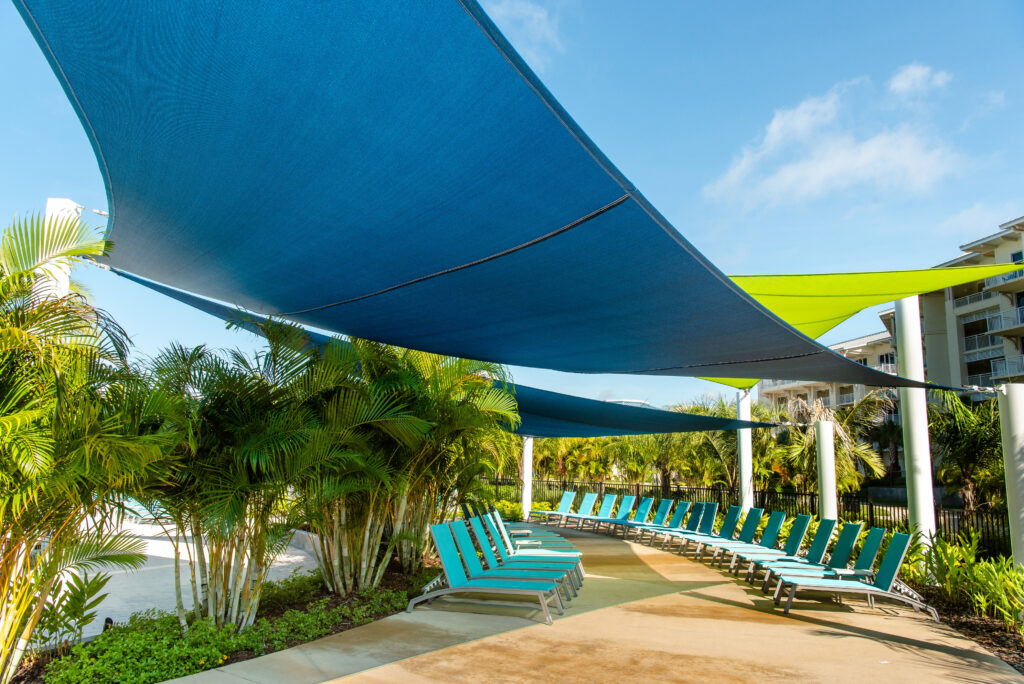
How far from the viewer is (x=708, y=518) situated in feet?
33.7

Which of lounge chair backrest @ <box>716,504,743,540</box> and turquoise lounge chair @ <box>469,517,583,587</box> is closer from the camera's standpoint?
turquoise lounge chair @ <box>469,517,583,587</box>

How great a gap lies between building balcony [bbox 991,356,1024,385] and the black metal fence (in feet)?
74.0

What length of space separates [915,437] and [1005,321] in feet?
104

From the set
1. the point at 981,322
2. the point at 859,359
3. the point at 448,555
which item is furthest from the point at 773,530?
the point at 859,359

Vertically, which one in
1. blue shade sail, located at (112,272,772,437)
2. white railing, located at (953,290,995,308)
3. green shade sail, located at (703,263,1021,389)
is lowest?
blue shade sail, located at (112,272,772,437)

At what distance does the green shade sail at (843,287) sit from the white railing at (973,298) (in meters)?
32.3

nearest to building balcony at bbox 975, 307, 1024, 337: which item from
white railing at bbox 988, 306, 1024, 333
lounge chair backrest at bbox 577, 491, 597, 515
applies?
white railing at bbox 988, 306, 1024, 333

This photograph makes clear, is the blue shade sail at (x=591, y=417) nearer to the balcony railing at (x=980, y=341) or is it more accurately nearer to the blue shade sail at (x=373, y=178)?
the blue shade sail at (x=373, y=178)

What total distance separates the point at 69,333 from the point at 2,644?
165 cm

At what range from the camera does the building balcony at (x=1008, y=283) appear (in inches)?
1214

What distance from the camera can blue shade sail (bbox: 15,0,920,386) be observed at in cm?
251

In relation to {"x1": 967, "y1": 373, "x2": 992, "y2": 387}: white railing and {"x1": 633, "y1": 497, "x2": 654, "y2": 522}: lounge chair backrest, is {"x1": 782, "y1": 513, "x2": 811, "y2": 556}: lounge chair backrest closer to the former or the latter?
{"x1": 633, "y1": 497, "x2": 654, "y2": 522}: lounge chair backrest

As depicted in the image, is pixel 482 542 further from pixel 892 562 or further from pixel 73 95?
pixel 73 95

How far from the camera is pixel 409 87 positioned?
106 inches
